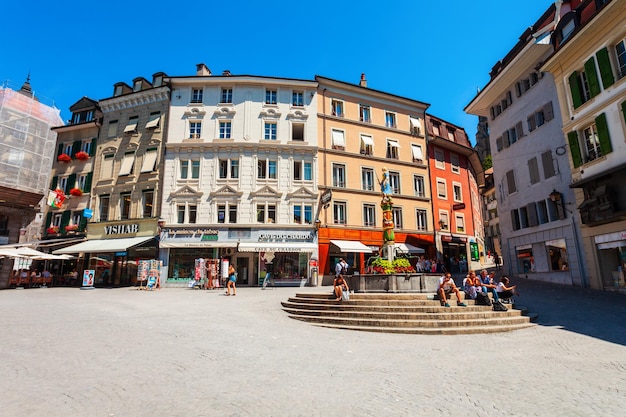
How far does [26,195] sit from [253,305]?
26195 millimetres

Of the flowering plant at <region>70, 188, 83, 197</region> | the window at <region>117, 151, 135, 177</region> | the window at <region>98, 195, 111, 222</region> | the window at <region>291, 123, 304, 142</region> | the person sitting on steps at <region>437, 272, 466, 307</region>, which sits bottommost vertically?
the person sitting on steps at <region>437, 272, 466, 307</region>

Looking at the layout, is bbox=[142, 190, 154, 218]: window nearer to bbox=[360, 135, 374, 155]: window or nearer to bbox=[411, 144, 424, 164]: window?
bbox=[360, 135, 374, 155]: window

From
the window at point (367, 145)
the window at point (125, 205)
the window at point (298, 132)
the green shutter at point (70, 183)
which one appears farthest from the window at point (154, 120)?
the window at point (367, 145)

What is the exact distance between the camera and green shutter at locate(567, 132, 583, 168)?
18.2m

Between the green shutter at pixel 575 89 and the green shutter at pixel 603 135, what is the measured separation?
6.15ft

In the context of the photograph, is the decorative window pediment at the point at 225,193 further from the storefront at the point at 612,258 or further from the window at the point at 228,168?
the storefront at the point at 612,258

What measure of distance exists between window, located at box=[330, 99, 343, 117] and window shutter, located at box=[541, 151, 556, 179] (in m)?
15.4

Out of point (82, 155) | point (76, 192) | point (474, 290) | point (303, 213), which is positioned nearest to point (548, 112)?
point (474, 290)

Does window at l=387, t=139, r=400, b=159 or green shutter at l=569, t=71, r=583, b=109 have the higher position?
window at l=387, t=139, r=400, b=159

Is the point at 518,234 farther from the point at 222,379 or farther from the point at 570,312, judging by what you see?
the point at 222,379

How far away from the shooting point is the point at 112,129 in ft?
99.4

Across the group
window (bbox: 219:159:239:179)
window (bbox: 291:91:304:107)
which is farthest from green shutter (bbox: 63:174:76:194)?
window (bbox: 291:91:304:107)

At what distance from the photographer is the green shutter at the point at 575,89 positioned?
1823 centimetres

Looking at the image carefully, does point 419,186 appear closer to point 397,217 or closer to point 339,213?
point 397,217
